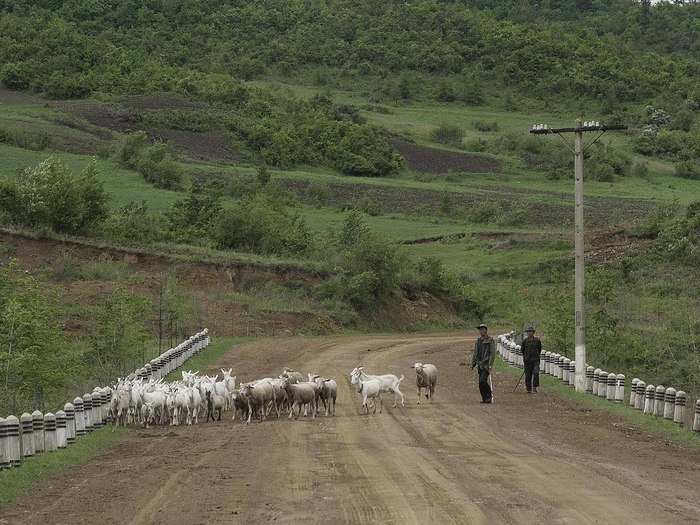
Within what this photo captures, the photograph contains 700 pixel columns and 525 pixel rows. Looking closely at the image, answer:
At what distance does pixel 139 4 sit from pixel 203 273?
131467mm

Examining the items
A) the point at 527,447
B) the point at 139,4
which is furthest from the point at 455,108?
the point at 527,447

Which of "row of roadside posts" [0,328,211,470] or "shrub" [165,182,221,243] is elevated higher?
"shrub" [165,182,221,243]

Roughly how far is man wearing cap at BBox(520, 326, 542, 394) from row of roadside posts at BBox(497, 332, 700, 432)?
1.51 metres

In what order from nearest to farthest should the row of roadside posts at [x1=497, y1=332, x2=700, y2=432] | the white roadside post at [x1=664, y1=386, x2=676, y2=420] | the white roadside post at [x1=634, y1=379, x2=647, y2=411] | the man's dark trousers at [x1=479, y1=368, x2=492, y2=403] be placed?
the row of roadside posts at [x1=497, y1=332, x2=700, y2=432], the white roadside post at [x1=664, y1=386, x2=676, y2=420], the man's dark trousers at [x1=479, y1=368, x2=492, y2=403], the white roadside post at [x1=634, y1=379, x2=647, y2=411]

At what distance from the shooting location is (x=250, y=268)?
2530 inches

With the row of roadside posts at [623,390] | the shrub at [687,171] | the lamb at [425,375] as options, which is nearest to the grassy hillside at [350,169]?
the shrub at [687,171]

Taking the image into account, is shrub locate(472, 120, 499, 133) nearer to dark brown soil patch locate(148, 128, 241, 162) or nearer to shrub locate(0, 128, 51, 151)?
dark brown soil patch locate(148, 128, 241, 162)

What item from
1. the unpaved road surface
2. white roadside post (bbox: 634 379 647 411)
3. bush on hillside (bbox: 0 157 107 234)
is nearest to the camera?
the unpaved road surface

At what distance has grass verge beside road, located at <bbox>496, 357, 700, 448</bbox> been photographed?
24.4 meters

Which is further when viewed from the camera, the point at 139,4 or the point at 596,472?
the point at 139,4

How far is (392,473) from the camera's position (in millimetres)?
18047

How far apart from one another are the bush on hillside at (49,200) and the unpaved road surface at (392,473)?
3796 cm

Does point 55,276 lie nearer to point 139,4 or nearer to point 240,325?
point 240,325

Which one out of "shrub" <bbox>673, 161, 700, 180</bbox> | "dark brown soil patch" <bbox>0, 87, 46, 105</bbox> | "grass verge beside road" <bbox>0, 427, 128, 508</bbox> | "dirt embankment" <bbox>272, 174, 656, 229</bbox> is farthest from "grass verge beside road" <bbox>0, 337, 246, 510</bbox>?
"shrub" <bbox>673, 161, 700, 180</bbox>
